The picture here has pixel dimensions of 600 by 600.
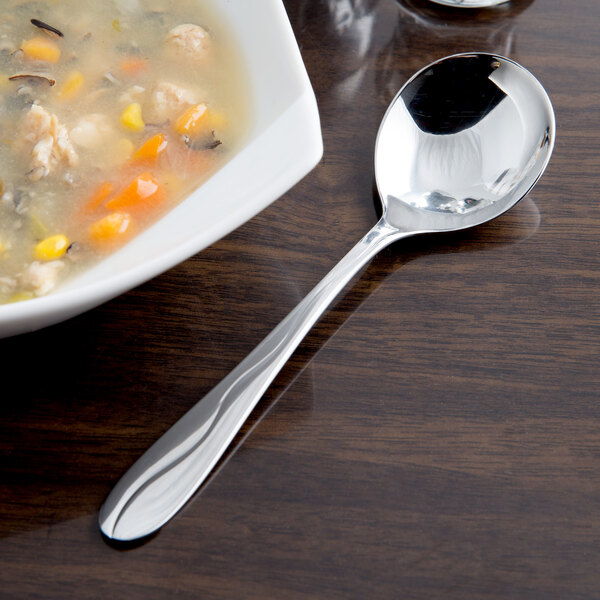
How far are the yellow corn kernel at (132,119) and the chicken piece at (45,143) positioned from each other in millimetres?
89

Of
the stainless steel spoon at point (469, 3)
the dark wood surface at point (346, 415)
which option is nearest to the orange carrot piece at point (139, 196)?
the dark wood surface at point (346, 415)

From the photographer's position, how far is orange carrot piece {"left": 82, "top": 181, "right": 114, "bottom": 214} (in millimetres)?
1015

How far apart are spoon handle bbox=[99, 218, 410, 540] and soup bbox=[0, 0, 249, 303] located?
0.80ft

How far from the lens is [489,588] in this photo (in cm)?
80

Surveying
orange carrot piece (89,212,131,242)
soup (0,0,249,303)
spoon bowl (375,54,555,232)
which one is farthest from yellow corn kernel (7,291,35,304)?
spoon bowl (375,54,555,232)

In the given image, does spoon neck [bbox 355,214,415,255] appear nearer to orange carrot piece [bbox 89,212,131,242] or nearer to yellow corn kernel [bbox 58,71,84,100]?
orange carrot piece [bbox 89,212,131,242]

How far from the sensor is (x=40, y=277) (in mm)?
931

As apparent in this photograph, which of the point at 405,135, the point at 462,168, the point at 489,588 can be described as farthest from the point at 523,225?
the point at 489,588

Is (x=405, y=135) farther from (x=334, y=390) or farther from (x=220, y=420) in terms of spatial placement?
(x=220, y=420)

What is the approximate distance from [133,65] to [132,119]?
156 mm

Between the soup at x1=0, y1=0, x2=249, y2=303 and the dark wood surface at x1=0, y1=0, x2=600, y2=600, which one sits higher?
the soup at x1=0, y1=0, x2=249, y2=303

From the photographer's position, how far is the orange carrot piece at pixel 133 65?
3.93 ft

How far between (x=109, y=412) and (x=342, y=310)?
340mm

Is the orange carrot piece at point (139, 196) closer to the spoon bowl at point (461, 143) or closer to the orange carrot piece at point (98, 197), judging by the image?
the orange carrot piece at point (98, 197)
